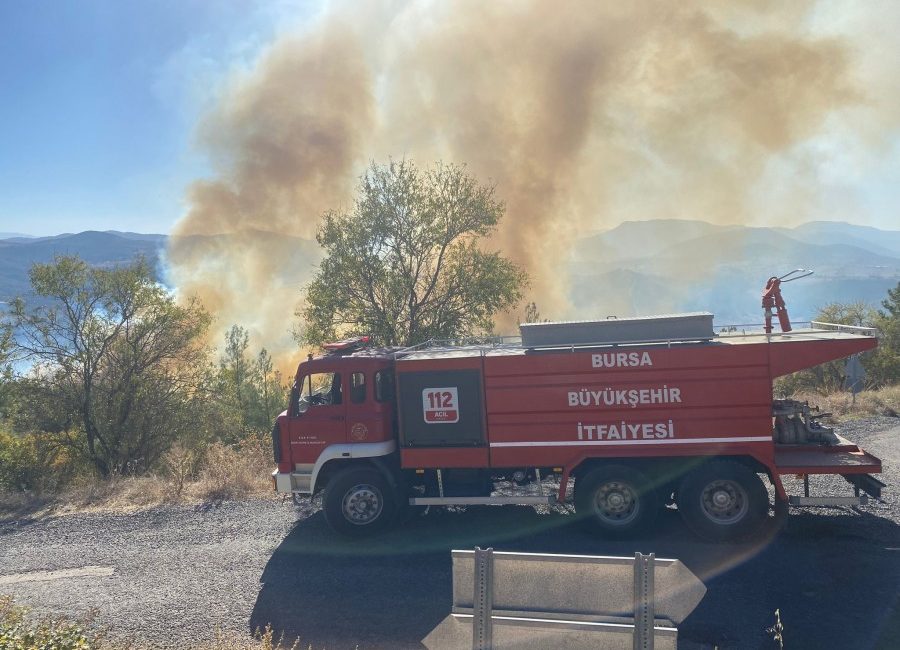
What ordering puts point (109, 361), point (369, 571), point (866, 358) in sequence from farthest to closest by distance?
point (866, 358) → point (109, 361) → point (369, 571)

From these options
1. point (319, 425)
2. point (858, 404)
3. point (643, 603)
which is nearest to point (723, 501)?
point (643, 603)

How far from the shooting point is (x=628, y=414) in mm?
7285

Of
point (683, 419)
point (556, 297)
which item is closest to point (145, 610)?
point (683, 419)

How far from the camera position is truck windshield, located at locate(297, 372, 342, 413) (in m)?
8.34

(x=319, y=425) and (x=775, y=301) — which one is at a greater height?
(x=775, y=301)

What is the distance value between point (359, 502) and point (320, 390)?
165 centimetres

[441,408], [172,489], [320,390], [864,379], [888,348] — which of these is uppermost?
[320,390]

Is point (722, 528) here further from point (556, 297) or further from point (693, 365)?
point (556, 297)

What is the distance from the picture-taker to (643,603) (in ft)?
9.95

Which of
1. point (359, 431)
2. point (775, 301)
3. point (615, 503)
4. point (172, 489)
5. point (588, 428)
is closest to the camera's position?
point (588, 428)

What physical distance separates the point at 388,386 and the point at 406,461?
1.09 meters

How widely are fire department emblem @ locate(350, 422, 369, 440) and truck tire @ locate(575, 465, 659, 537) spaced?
2853 millimetres

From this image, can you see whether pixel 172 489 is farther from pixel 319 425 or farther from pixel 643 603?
pixel 643 603

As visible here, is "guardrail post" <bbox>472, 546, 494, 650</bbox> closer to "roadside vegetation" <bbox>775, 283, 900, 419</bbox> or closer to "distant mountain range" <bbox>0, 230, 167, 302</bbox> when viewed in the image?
"roadside vegetation" <bbox>775, 283, 900, 419</bbox>
